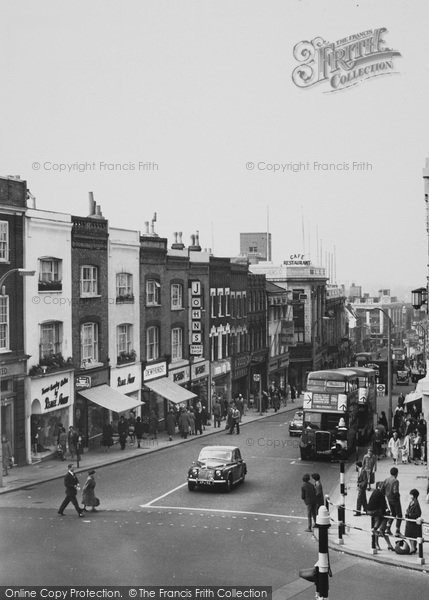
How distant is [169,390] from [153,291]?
19.2 feet

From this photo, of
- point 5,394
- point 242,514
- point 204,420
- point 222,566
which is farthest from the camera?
point 204,420

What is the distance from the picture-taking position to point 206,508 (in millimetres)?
25969

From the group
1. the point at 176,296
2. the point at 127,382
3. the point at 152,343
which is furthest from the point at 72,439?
the point at 176,296

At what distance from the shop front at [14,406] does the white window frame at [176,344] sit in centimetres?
1858

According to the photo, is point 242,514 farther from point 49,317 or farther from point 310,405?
point 49,317

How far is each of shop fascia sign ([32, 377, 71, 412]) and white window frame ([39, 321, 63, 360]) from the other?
4.03 feet

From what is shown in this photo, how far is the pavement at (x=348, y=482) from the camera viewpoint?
819 inches

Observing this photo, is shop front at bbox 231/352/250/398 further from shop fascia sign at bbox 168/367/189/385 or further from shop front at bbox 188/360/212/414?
shop fascia sign at bbox 168/367/189/385

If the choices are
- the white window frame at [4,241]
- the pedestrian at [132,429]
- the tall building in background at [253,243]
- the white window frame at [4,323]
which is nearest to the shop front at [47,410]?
the white window frame at [4,323]

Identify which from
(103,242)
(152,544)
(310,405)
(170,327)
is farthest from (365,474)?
(170,327)

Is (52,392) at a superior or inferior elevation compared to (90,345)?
inferior

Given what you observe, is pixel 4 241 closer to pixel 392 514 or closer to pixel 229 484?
pixel 229 484

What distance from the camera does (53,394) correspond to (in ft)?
121

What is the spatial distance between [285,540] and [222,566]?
3456mm
